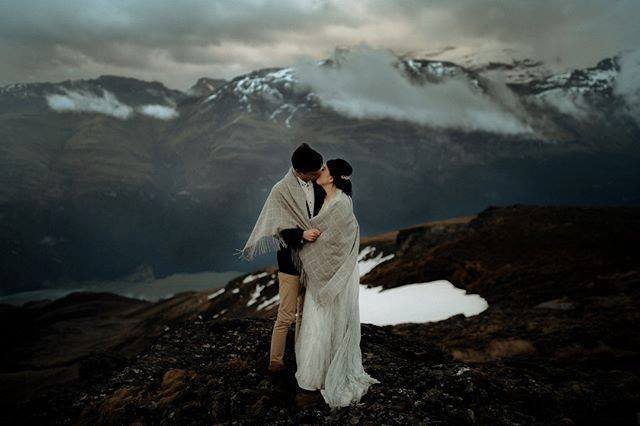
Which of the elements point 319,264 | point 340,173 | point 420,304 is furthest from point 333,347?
point 420,304

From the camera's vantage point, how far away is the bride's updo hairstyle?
742cm

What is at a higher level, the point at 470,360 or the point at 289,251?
the point at 289,251

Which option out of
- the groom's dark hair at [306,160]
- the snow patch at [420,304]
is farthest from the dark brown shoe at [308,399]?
the snow patch at [420,304]

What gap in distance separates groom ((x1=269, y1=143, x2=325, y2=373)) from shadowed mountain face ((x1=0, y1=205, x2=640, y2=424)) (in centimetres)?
93

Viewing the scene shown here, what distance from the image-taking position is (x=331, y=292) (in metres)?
7.41

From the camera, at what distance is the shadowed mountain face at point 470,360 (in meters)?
7.26

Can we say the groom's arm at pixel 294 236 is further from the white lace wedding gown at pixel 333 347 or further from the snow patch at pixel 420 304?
the snow patch at pixel 420 304

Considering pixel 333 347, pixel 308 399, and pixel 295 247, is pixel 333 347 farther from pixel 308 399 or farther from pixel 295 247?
pixel 295 247

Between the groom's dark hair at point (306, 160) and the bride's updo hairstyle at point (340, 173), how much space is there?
0.93 ft

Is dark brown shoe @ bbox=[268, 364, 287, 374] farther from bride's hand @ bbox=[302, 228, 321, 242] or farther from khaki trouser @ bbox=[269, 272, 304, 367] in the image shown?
bride's hand @ bbox=[302, 228, 321, 242]

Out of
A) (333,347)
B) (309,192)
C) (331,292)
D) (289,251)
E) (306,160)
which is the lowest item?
(333,347)

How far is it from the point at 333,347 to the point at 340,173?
2904 millimetres

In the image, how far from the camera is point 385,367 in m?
8.88

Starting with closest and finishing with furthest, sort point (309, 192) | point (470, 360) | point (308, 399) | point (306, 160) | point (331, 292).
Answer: point (306, 160), point (308, 399), point (331, 292), point (309, 192), point (470, 360)
